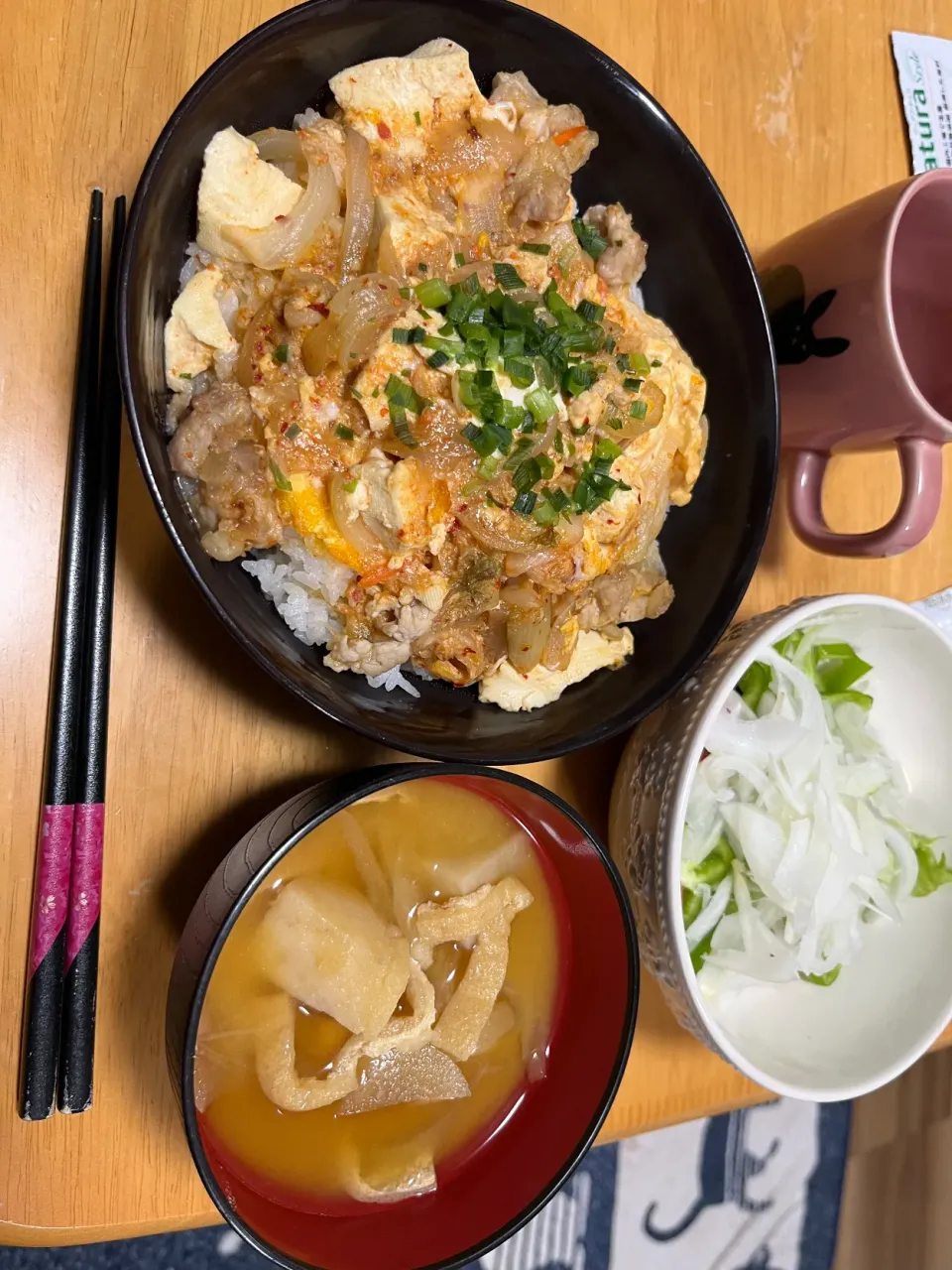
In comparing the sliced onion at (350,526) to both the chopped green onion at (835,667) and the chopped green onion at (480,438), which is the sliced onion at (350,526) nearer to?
the chopped green onion at (480,438)

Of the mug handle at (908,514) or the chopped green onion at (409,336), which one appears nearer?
the chopped green onion at (409,336)

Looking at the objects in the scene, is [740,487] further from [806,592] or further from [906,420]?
[806,592]

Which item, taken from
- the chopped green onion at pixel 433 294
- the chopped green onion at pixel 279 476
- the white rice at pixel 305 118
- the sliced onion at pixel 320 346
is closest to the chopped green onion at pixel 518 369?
the chopped green onion at pixel 433 294

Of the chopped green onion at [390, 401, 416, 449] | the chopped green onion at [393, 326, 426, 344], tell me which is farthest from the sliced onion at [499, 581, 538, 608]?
the chopped green onion at [393, 326, 426, 344]

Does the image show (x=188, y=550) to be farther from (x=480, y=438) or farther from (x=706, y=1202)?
(x=706, y=1202)

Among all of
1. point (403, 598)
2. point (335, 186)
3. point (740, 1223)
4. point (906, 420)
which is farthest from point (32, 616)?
point (740, 1223)

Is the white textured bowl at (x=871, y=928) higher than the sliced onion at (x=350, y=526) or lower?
lower

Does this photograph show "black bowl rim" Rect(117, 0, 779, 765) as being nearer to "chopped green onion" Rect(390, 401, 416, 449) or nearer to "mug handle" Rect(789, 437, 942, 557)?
"mug handle" Rect(789, 437, 942, 557)
